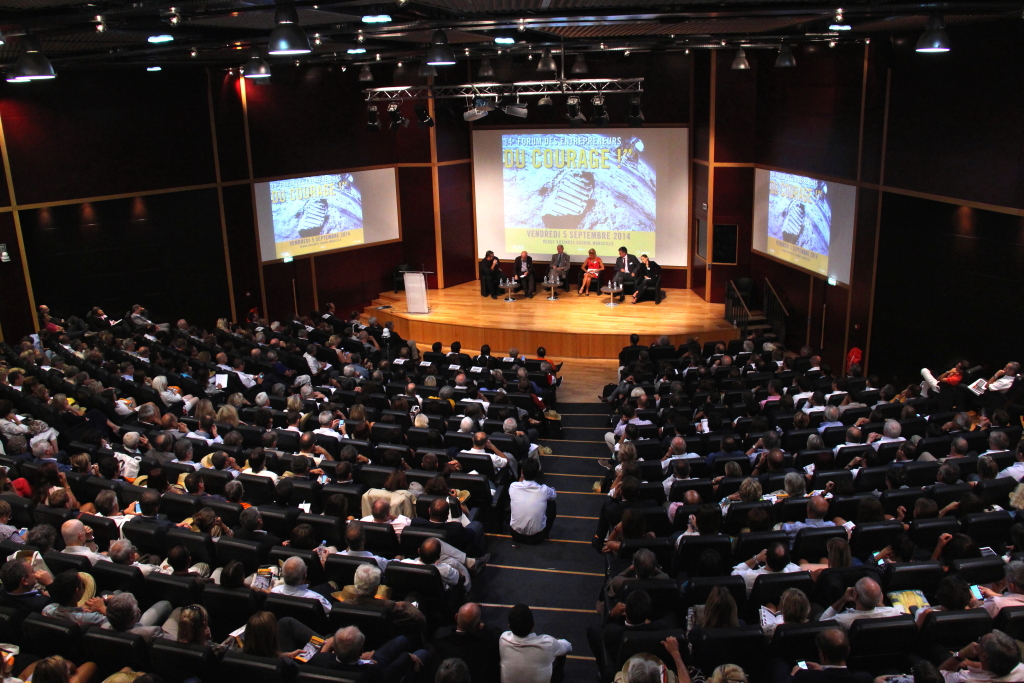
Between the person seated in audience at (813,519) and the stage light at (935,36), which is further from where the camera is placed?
the stage light at (935,36)

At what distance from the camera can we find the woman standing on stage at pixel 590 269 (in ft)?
54.9

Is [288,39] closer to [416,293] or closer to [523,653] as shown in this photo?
[523,653]

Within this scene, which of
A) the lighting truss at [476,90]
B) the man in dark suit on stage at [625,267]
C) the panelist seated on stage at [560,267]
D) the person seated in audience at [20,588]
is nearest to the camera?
the person seated in audience at [20,588]

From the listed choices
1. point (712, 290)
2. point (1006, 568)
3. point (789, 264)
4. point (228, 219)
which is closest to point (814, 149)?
point (789, 264)

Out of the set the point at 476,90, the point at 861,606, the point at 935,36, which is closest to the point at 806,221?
the point at 935,36

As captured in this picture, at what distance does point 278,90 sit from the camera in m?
15.6

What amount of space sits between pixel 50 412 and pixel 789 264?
36.9 feet

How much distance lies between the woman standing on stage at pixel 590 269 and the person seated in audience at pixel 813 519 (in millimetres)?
11299

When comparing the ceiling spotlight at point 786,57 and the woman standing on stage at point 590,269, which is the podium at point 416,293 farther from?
the ceiling spotlight at point 786,57

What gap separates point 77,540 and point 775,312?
38.9 feet

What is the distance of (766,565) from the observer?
16.8ft

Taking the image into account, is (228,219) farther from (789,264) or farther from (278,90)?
(789,264)

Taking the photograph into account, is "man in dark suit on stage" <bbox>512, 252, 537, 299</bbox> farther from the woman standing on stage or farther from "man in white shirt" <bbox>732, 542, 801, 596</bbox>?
"man in white shirt" <bbox>732, 542, 801, 596</bbox>

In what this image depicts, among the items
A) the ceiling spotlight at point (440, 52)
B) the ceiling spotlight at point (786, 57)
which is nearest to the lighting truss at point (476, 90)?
the ceiling spotlight at point (786, 57)
